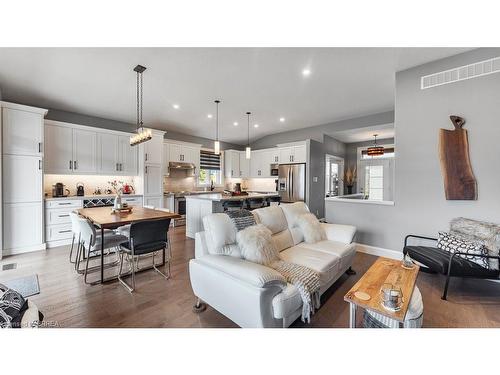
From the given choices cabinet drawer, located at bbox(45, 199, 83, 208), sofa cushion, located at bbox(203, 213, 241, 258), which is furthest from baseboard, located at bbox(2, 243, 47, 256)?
sofa cushion, located at bbox(203, 213, 241, 258)

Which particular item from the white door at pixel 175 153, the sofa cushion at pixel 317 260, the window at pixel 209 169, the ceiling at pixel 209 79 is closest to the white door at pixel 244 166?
the window at pixel 209 169

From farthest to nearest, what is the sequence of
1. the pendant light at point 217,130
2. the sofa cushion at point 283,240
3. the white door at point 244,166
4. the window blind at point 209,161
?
the white door at point 244,166 → the window blind at point 209,161 → the pendant light at point 217,130 → the sofa cushion at point 283,240

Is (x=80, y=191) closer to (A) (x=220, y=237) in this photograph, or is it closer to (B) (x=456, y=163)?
(A) (x=220, y=237)

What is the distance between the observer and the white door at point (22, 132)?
3371 mm

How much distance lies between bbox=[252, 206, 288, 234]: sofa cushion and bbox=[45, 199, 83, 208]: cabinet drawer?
12.9ft

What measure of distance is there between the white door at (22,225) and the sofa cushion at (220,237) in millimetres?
3738

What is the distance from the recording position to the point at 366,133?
6.02 metres

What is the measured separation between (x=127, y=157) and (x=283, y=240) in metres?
4.50

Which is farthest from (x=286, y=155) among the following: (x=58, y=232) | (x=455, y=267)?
(x=58, y=232)

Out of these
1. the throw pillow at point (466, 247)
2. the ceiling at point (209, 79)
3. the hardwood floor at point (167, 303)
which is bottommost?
the hardwood floor at point (167, 303)

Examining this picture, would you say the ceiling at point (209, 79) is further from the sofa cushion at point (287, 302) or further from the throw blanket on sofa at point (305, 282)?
the sofa cushion at point (287, 302)
